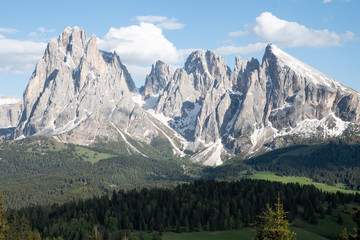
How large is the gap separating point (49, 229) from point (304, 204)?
362ft

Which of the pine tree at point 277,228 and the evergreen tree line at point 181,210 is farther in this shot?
the evergreen tree line at point 181,210

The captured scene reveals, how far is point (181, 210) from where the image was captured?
16438 centimetres

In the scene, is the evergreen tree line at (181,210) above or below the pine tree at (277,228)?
below

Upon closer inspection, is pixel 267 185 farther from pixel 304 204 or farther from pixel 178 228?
pixel 178 228

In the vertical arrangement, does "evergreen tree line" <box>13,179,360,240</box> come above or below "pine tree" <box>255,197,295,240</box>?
below

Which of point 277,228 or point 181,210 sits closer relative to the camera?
point 277,228

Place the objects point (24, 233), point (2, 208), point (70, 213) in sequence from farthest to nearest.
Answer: point (70, 213), point (24, 233), point (2, 208)

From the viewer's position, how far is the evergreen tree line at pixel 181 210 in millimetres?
153625

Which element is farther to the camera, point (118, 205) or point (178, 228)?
point (118, 205)

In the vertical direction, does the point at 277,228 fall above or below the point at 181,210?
above

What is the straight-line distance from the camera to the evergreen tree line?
153625 millimetres

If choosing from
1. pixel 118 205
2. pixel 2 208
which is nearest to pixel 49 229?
pixel 118 205

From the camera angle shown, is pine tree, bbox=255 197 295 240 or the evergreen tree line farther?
the evergreen tree line

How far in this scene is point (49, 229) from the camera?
15675cm
